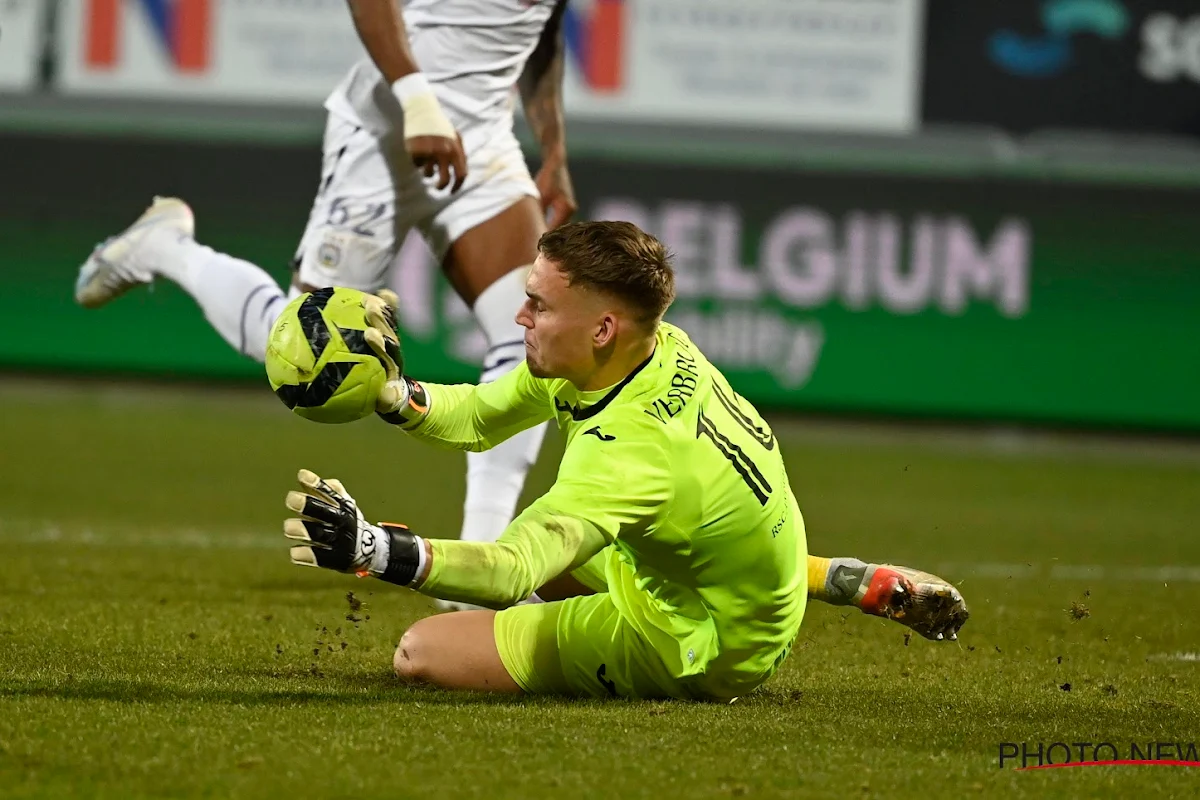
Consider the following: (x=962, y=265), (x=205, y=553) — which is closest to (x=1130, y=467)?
(x=962, y=265)

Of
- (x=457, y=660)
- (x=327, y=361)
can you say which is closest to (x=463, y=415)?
(x=327, y=361)

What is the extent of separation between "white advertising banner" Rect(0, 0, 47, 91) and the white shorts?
7.51 metres

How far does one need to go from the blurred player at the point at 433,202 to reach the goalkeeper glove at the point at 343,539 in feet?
6.14

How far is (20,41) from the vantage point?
12.5 metres

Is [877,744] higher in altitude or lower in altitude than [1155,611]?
higher

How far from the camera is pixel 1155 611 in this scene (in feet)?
20.4

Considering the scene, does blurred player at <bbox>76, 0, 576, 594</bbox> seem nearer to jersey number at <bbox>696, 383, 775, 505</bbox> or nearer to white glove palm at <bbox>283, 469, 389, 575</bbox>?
jersey number at <bbox>696, 383, 775, 505</bbox>

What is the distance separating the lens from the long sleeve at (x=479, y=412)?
442 cm

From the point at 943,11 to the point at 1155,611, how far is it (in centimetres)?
760

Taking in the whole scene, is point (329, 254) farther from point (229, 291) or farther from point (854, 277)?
point (854, 277)

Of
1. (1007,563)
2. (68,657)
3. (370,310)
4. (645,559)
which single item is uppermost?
(370,310)

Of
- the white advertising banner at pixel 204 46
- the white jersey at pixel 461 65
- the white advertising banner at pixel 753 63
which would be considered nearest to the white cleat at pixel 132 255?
the white jersey at pixel 461 65

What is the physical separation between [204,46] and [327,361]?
28.9 feet

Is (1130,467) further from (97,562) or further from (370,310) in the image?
(370,310)
